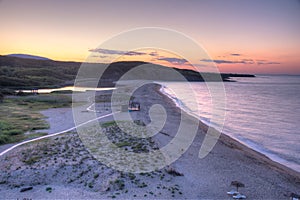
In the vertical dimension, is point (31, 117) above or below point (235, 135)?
above

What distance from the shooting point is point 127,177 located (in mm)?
11719

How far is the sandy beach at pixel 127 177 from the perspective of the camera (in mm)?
10531

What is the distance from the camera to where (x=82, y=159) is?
13.6 metres

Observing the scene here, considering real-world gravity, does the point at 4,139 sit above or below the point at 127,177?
above

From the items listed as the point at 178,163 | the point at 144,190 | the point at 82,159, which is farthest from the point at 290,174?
the point at 82,159

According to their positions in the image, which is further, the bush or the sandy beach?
the bush

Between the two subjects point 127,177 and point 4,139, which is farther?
point 4,139

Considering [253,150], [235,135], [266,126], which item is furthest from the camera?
[266,126]

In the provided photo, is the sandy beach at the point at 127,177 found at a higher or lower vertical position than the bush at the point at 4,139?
lower

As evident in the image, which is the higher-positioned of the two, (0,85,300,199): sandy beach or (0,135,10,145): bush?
(0,135,10,145): bush

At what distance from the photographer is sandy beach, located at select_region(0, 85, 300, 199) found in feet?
34.6

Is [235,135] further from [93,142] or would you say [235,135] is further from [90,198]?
[90,198]

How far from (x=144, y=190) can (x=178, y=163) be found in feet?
13.3

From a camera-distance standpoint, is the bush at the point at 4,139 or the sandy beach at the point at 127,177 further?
the bush at the point at 4,139
